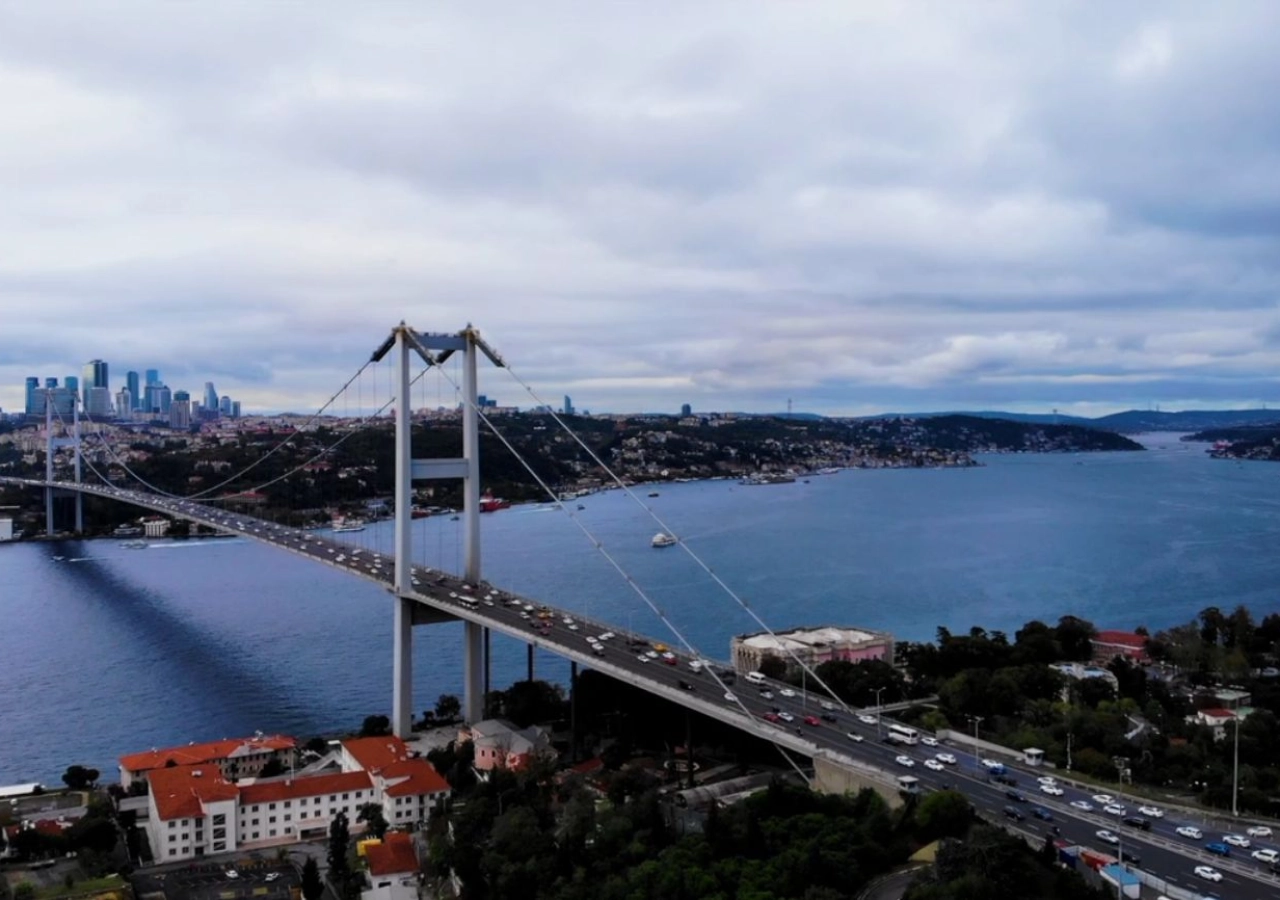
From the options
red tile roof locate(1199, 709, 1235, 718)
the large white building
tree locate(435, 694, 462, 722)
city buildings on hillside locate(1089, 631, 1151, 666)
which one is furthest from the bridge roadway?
city buildings on hillside locate(1089, 631, 1151, 666)

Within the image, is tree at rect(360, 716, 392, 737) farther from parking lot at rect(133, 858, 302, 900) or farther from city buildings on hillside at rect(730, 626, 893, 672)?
city buildings on hillside at rect(730, 626, 893, 672)

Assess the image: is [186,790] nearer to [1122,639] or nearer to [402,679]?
[402,679]

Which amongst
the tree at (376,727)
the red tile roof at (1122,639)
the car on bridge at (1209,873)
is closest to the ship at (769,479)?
the red tile roof at (1122,639)

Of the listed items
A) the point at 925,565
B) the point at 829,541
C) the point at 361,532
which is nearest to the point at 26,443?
the point at 361,532

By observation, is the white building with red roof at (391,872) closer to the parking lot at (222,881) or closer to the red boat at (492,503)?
the parking lot at (222,881)

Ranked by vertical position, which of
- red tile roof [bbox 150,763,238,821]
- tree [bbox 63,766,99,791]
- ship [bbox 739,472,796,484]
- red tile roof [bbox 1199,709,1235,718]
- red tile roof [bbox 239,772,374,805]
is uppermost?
ship [bbox 739,472,796,484]

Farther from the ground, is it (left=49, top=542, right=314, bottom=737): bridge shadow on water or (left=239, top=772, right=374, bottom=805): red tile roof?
(left=239, top=772, right=374, bottom=805): red tile roof

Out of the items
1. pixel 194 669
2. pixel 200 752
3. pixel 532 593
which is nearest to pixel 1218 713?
pixel 200 752
